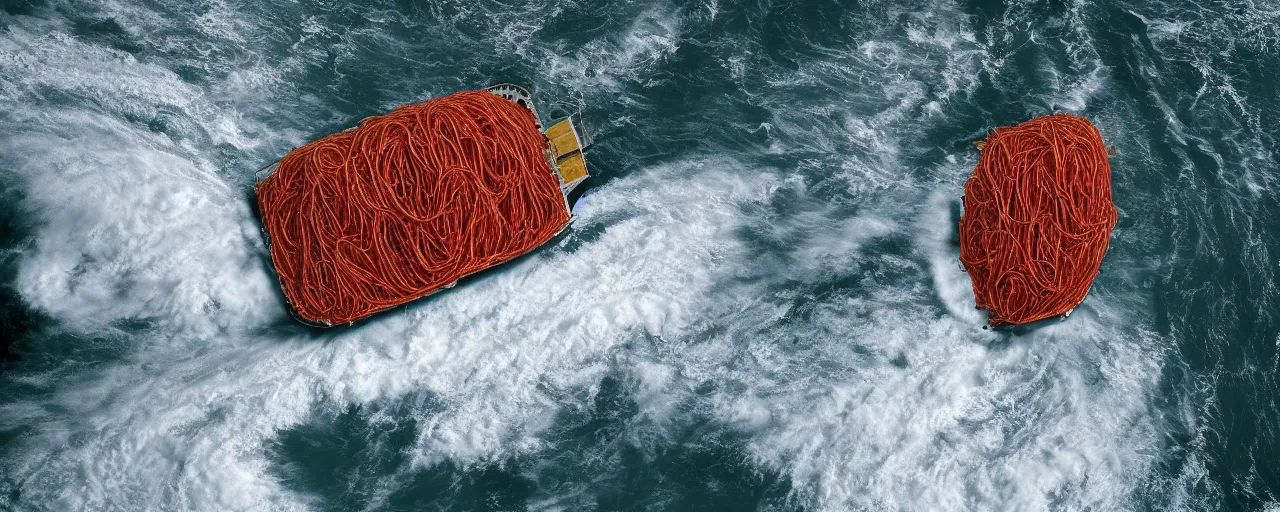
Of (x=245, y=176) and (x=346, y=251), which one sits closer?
(x=346, y=251)

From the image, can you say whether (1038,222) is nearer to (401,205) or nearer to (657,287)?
(657,287)

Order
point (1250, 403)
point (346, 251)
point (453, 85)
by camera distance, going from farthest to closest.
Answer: point (453, 85)
point (1250, 403)
point (346, 251)

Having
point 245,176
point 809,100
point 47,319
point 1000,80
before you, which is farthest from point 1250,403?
point 47,319

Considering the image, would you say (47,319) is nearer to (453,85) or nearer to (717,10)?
(453,85)

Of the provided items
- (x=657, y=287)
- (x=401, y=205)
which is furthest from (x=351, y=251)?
(x=657, y=287)

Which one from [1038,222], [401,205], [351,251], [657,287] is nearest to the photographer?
[401,205]

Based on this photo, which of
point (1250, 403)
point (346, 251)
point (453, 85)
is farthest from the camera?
point (453, 85)
